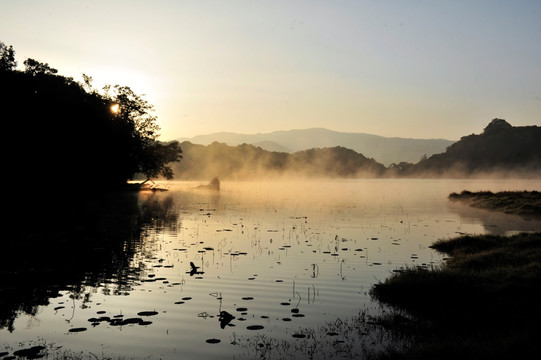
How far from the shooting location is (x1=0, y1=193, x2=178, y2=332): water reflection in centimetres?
1948

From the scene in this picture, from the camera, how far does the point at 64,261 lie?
27109 mm

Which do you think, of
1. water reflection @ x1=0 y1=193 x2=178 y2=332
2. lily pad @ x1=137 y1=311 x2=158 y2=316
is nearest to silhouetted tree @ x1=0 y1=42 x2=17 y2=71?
water reflection @ x1=0 y1=193 x2=178 y2=332

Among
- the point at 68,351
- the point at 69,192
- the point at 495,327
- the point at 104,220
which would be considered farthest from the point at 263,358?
the point at 69,192

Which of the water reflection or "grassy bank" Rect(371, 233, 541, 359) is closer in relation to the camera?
Answer: "grassy bank" Rect(371, 233, 541, 359)

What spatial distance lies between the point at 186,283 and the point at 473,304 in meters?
12.8

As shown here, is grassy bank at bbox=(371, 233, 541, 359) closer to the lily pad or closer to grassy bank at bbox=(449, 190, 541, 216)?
the lily pad

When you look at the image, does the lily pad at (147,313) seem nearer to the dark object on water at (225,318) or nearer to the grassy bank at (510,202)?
the dark object on water at (225,318)

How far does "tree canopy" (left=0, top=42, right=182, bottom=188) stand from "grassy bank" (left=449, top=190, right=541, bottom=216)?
7804 cm

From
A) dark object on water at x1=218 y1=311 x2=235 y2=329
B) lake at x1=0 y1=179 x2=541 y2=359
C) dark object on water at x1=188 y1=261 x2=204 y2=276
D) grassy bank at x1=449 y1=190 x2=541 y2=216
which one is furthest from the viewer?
grassy bank at x1=449 y1=190 x2=541 y2=216

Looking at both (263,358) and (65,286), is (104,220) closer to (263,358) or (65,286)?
(65,286)

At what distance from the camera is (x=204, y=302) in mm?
19094

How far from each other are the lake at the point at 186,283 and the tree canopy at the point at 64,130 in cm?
4037

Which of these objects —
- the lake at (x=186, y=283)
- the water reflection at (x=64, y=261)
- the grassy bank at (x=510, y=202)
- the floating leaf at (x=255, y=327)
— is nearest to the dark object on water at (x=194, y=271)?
the lake at (x=186, y=283)

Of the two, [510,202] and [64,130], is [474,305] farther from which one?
[64,130]
